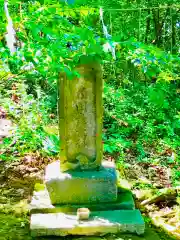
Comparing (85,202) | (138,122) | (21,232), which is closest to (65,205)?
(85,202)

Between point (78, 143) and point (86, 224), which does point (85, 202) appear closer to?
point (86, 224)

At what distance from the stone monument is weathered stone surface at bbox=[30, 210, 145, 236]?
0.01 meters

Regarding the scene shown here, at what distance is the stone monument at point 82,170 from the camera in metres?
4.25

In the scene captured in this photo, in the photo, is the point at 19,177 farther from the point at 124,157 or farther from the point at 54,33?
the point at 54,33

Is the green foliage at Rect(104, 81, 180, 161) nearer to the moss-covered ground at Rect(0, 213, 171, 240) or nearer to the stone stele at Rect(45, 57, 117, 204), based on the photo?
the stone stele at Rect(45, 57, 117, 204)

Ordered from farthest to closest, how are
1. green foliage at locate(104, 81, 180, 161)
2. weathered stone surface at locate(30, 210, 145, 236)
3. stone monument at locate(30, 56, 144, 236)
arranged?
green foliage at locate(104, 81, 180, 161), stone monument at locate(30, 56, 144, 236), weathered stone surface at locate(30, 210, 145, 236)

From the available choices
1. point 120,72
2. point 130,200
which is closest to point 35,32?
point 130,200

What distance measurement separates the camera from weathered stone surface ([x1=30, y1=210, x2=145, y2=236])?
4.00 metres

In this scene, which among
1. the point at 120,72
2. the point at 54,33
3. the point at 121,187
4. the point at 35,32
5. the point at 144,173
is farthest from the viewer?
the point at 120,72

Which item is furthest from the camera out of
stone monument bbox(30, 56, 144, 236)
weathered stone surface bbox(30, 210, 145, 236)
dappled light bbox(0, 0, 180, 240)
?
stone monument bbox(30, 56, 144, 236)

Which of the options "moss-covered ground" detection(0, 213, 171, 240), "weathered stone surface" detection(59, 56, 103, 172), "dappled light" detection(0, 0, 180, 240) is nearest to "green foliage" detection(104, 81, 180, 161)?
"dappled light" detection(0, 0, 180, 240)

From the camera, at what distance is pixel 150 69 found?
274cm

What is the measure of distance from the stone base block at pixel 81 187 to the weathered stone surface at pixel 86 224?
251 mm

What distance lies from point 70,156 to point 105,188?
0.57 meters
